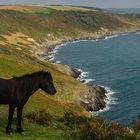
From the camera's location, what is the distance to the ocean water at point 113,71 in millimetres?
73488

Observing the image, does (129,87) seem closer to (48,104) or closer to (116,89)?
(116,89)

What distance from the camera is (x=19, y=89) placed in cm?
2308

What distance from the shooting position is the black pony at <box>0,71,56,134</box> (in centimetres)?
2286

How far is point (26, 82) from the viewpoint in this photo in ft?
76.4

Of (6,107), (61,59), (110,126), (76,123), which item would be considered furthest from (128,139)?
(61,59)

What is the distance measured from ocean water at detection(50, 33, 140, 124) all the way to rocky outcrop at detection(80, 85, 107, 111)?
51.8 inches

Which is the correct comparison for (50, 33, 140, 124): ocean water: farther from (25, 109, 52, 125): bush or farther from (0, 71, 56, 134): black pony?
(0, 71, 56, 134): black pony

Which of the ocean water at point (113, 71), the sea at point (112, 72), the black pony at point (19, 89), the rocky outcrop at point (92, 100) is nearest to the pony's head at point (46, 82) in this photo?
the black pony at point (19, 89)

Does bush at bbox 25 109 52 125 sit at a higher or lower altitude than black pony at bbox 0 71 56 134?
lower

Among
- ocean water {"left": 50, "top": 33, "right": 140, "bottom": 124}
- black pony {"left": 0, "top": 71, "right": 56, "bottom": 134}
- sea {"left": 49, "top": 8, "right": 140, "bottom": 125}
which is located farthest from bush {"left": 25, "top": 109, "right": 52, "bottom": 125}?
ocean water {"left": 50, "top": 33, "right": 140, "bottom": 124}

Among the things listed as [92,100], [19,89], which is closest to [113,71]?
[92,100]

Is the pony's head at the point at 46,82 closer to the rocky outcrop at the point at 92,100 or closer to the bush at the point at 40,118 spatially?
the bush at the point at 40,118

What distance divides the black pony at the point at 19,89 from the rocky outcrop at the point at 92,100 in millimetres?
46475

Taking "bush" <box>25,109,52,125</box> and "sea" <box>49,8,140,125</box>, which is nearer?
Answer: "bush" <box>25,109,52,125</box>
